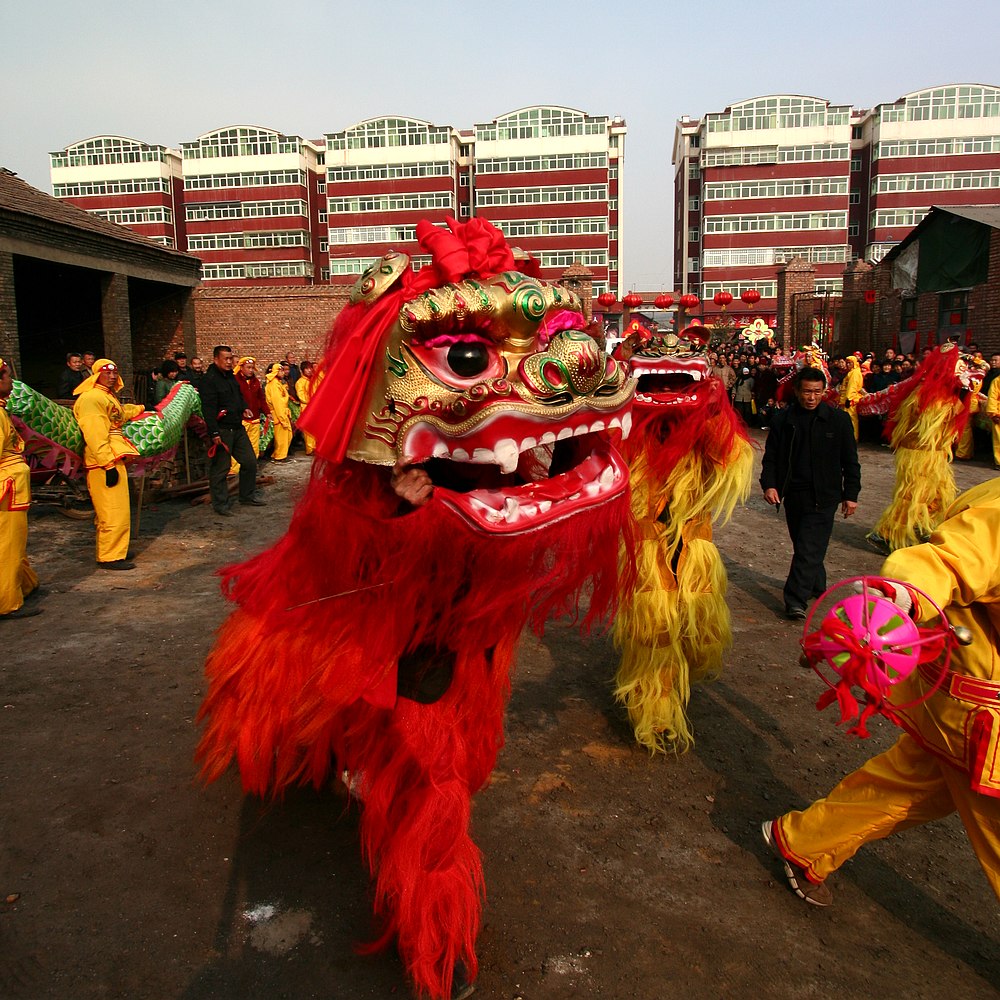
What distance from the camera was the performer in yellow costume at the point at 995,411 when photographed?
1072 cm

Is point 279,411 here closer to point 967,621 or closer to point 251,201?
point 967,621

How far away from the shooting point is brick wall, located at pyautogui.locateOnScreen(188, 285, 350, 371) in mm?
19547

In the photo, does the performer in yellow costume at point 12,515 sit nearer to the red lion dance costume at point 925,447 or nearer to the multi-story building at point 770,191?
the red lion dance costume at point 925,447

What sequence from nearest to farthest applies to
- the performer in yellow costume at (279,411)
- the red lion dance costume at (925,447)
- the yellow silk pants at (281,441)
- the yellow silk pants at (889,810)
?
1. the yellow silk pants at (889,810)
2. the red lion dance costume at (925,447)
3. the performer in yellow costume at (279,411)
4. the yellow silk pants at (281,441)

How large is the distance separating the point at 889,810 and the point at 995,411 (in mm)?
10742

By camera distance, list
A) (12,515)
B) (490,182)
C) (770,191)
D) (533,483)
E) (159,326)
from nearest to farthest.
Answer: (533,483) < (12,515) < (159,326) < (770,191) < (490,182)

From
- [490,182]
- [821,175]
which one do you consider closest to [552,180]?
[490,182]

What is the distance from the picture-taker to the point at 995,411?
425 inches

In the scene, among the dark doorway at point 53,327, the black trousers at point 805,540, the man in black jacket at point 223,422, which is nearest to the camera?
the black trousers at point 805,540

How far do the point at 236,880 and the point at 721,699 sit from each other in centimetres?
256

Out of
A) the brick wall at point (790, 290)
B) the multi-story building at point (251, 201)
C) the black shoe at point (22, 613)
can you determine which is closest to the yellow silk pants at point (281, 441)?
the black shoe at point (22, 613)

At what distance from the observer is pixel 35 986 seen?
6.85 ft

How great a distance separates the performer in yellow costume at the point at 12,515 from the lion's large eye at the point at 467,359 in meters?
4.40

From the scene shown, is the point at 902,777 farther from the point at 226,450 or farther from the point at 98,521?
the point at 226,450
